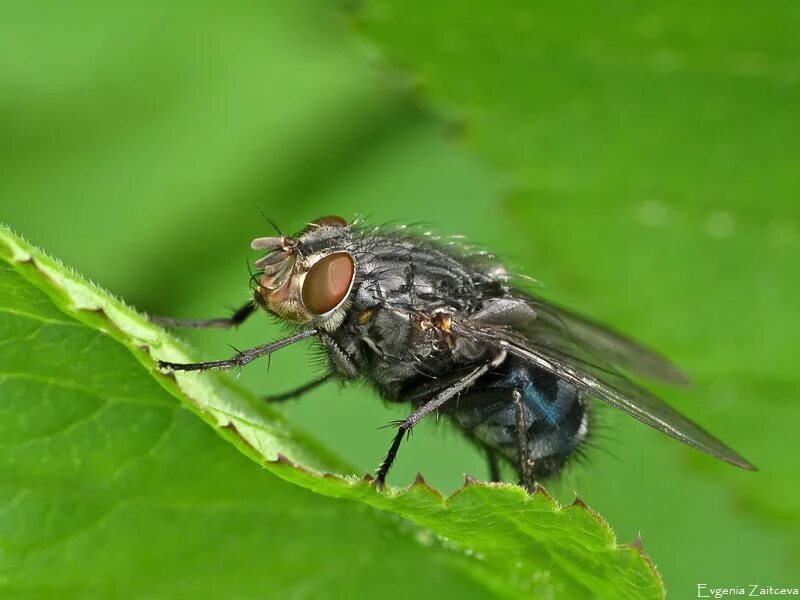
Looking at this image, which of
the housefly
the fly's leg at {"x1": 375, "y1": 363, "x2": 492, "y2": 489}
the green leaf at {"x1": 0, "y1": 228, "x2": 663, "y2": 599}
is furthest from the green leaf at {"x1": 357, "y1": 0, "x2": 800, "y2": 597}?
the green leaf at {"x1": 0, "y1": 228, "x2": 663, "y2": 599}

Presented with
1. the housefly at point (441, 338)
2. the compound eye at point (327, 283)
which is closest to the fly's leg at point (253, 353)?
the housefly at point (441, 338)

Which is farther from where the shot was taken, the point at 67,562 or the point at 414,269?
the point at 414,269

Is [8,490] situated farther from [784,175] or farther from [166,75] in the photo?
[166,75]

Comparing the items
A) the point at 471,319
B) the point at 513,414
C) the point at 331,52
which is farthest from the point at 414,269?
the point at 331,52

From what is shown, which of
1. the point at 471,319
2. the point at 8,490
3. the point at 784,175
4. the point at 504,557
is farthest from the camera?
the point at 784,175

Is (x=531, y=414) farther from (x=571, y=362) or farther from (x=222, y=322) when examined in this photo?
(x=222, y=322)

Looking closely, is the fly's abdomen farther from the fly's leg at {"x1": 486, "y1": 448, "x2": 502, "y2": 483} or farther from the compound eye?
the compound eye
